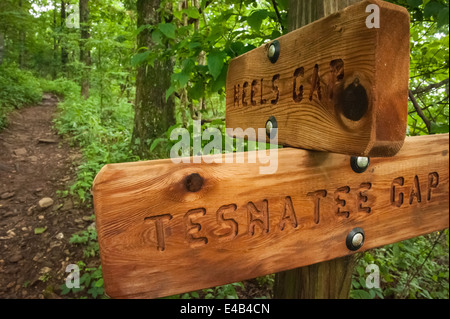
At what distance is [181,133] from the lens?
174 centimetres

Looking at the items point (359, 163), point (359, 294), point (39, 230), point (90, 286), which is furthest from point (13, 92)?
point (359, 163)

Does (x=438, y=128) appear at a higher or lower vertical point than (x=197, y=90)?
lower

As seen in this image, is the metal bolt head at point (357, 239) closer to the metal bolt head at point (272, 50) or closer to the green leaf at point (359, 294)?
the metal bolt head at point (272, 50)

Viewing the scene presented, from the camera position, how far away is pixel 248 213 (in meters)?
0.71

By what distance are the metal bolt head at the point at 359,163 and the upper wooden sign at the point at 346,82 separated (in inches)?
6.7

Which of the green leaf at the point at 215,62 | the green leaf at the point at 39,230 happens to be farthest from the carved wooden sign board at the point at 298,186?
the green leaf at the point at 39,230

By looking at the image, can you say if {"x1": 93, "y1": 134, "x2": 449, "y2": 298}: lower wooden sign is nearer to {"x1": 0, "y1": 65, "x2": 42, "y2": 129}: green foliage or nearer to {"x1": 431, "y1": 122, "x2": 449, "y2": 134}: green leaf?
{"x1": 431, "y1": 122, "x2": 449, "y2": 134}: green leaf

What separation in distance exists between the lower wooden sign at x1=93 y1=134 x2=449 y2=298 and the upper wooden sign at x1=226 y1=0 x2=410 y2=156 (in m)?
0.13

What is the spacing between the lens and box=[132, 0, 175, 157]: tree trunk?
159 inches

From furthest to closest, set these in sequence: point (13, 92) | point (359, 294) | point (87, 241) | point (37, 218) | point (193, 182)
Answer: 1. point (13, 92)
2. point (37, 218)
3. point (87, 241)
4. point (359, 294)
5. point (193, 182)

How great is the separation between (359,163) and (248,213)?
0.37 m

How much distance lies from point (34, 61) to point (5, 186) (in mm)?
15654

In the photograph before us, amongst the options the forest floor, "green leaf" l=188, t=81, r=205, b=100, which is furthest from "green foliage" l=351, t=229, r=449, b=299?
"green leaf" l=188, t=81, r=205, b=100

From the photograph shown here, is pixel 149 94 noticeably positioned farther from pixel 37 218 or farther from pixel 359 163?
pixel 359 163
